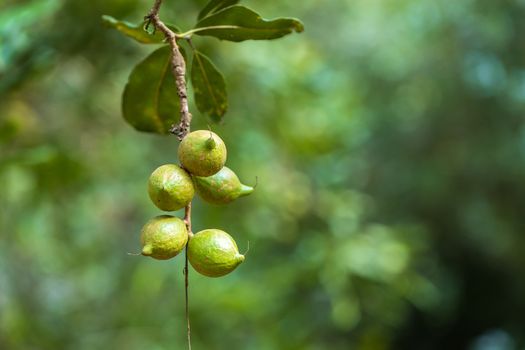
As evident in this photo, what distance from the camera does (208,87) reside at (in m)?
0.72

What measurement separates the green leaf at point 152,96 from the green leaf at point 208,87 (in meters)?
0.04

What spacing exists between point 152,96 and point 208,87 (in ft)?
0.27

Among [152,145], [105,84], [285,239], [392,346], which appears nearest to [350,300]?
[285,239]

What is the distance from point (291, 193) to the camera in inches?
→ 89.5

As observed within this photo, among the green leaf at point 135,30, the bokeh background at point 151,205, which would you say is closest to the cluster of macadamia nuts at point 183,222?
the green leaf at point 135,30

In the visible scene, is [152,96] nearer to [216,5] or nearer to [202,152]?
[216,5]

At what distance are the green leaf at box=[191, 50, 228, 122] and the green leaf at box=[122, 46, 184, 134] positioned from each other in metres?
0.04

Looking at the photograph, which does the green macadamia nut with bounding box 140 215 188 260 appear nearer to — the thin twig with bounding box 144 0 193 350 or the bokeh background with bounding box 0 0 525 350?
the thin twig with bounding box 144 0 193 350

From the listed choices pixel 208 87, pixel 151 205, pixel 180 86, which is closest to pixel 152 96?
pixel 208 87

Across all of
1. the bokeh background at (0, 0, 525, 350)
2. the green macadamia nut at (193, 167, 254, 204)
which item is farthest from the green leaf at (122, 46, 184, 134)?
the bokeh background at (0, 0, 525, 350)

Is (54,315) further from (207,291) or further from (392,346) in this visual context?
(392,346)

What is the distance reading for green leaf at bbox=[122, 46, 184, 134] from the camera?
2.42ft

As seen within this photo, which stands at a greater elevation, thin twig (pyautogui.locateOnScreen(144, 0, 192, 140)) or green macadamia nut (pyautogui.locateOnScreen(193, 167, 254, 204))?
thin twig (pyautogui.locateOnScreen(144, 0, 192, 140))

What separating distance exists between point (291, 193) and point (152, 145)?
0.51 m
